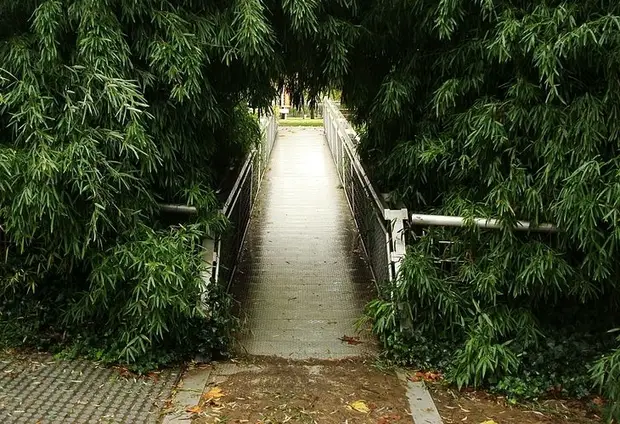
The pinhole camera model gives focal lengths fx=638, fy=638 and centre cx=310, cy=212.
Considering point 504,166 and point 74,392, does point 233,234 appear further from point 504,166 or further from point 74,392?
point 504,166

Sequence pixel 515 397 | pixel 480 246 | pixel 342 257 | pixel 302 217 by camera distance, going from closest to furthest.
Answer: pixel 515 397 < pixel 480 246 < pixel 342 257 < pixel 302 217

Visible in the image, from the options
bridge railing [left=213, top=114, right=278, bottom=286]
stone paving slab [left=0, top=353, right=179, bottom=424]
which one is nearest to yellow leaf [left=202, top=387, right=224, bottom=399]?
stone paving slab [left=0, top=353, right=179, bottom=424]

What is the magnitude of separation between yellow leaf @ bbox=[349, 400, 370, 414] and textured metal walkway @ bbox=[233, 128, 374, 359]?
0.80m

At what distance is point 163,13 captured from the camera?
14.3 ft

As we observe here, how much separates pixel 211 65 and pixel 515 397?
3224 mm

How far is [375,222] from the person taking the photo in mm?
6195

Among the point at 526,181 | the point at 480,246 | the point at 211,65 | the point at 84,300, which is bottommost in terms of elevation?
the point at 84,300

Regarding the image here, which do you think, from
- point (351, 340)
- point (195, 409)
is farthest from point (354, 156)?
point (195, 409)

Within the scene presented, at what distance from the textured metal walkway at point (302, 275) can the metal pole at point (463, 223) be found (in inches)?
46.0

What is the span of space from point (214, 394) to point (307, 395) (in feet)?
2.04

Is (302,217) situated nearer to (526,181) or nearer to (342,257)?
(342,257)

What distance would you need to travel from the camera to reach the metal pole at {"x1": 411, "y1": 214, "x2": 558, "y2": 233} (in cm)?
434

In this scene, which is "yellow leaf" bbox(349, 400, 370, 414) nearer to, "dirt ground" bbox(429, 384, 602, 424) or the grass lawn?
"dirt ground" bbox(429, 384, 602, 424)

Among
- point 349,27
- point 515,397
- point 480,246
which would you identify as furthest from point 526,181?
point 349,27
